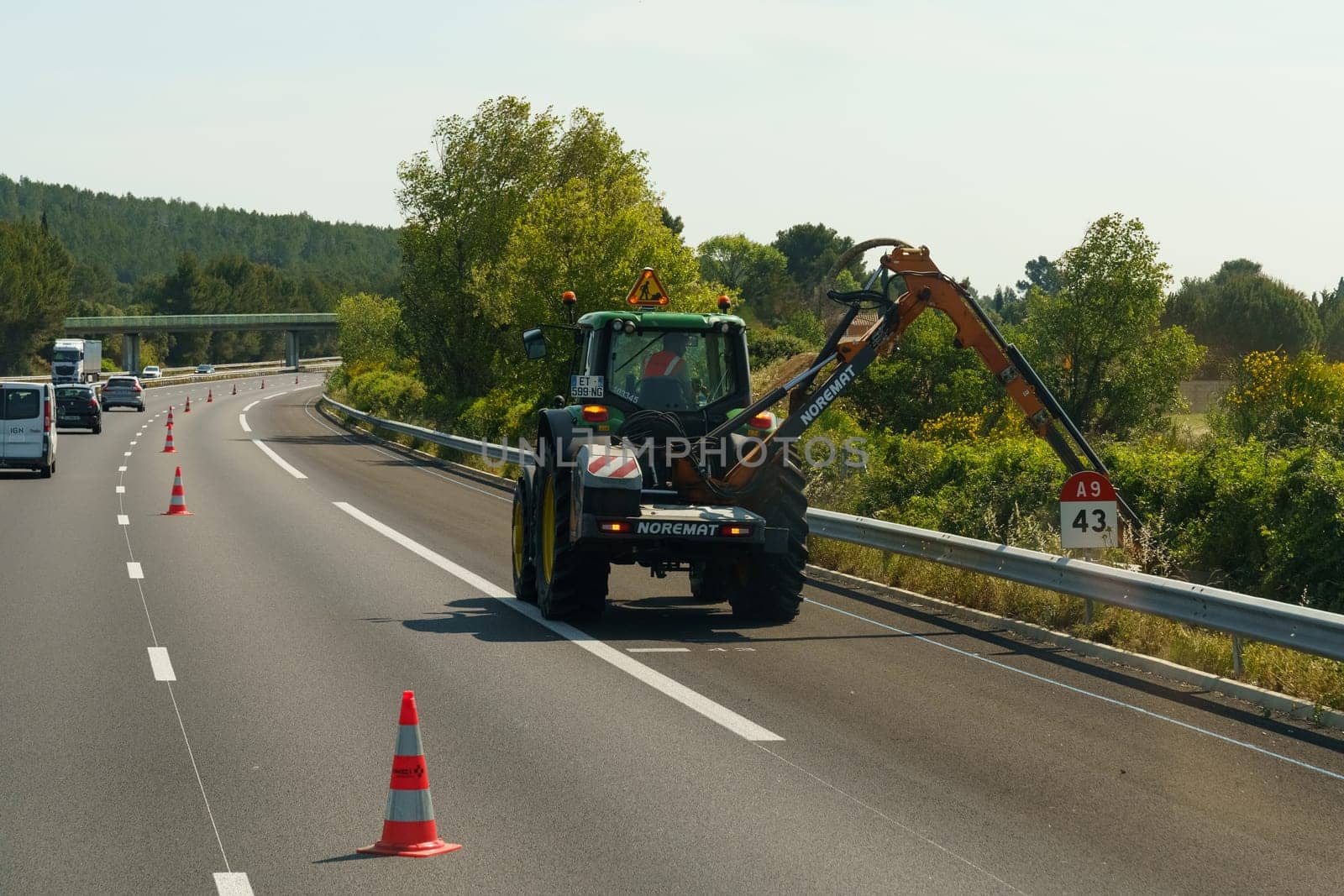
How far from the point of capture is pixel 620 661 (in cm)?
1176

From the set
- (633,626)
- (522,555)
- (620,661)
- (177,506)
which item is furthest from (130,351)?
(620,661)

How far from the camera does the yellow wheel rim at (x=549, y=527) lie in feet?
45.4

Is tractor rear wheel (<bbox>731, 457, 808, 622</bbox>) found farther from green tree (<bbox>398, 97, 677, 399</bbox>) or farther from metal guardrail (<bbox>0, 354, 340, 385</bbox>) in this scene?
metal guardrail (<bbox>0, 354, 340, 385</bbox>)

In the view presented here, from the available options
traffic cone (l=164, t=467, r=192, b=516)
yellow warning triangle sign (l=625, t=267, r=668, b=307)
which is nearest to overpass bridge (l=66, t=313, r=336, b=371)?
traffic cone (l=164, t=467, r=192, b=516)

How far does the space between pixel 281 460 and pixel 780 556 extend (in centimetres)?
2846

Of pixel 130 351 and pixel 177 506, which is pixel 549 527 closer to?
pixel 177 506

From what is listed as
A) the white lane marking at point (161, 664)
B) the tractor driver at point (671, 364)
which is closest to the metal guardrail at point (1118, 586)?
the tractor driver at point (671, 364)

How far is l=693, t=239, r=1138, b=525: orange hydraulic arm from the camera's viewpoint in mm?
13984

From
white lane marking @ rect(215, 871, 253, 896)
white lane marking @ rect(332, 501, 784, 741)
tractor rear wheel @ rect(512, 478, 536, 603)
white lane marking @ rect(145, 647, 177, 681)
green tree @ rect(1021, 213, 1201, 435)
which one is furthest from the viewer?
green tree @ rect(1021, 213, 1201, 435)

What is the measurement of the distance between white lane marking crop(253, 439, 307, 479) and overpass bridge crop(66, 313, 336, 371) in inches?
4085

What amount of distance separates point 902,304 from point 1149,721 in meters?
5.65

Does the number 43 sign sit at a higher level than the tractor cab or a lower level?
lower

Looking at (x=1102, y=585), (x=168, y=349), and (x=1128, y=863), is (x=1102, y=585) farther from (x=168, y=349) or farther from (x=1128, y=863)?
(x=168, y=349)

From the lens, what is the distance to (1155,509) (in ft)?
60.0
